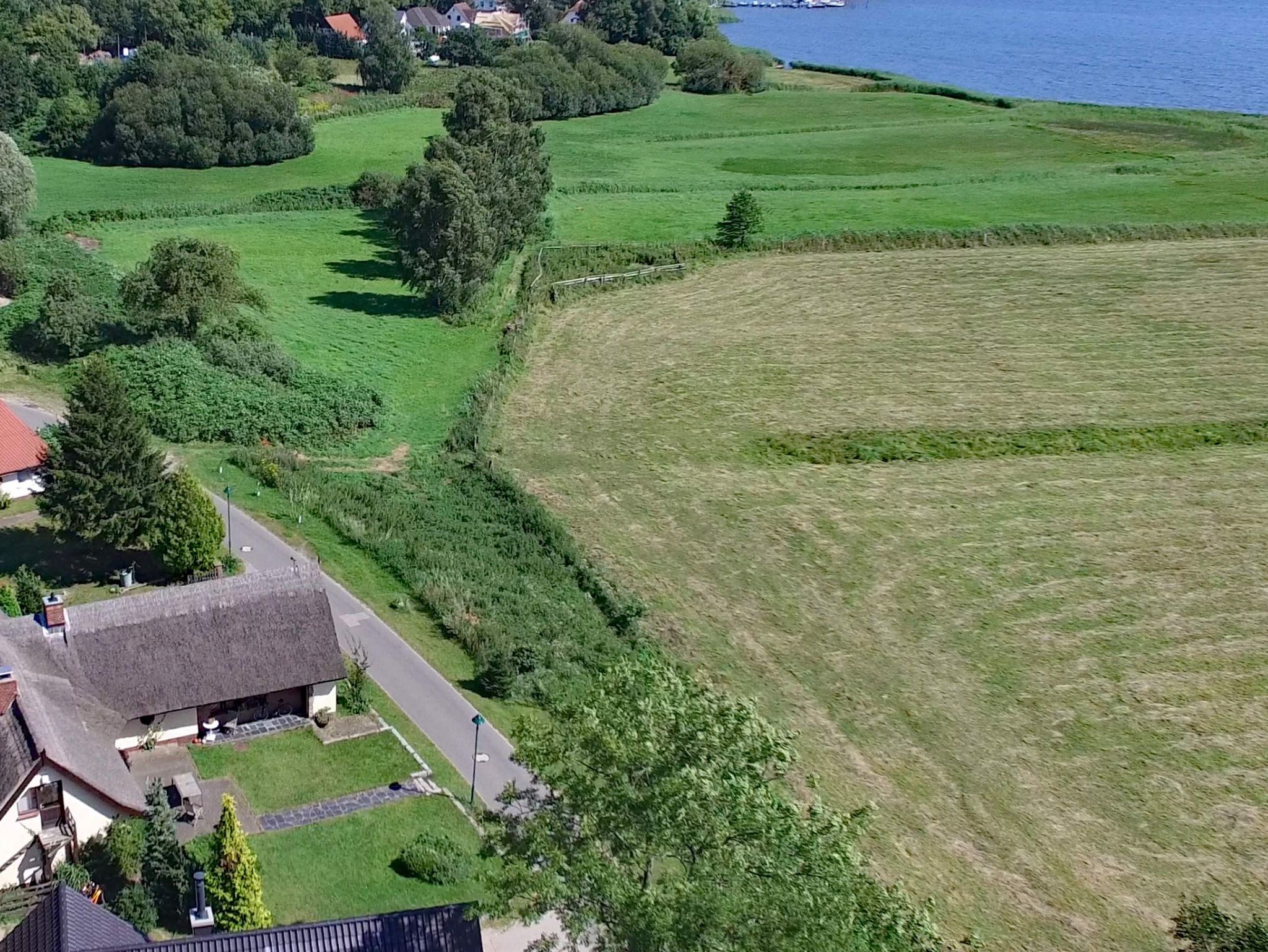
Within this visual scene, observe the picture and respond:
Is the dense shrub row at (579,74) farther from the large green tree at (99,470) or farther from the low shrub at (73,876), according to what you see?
the low shrub at (73,876)

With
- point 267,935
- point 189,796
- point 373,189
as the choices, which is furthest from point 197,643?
point 373,189

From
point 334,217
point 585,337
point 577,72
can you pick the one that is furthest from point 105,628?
point 577,72

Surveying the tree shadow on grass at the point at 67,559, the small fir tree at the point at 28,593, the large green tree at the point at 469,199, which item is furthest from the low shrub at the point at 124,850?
the large green tree at the point at 469,199

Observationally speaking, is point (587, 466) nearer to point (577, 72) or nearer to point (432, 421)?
point (432, 421)

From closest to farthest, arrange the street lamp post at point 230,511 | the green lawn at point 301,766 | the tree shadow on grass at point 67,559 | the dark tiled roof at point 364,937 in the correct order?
1. the dark tiled roof at point 364,937
2. the green lawn at point 301,766
3. the tree shadow on grass at point 67,559
4. the street lamp post at point 230,511

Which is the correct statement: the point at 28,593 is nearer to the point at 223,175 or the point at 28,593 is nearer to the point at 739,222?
the point at 739,222

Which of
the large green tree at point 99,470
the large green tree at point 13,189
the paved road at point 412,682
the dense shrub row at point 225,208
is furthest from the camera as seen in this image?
Answer: the dense shrub row at point 225,208

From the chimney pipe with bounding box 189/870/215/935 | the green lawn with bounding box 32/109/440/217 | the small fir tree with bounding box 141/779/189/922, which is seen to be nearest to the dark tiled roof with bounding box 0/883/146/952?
the chimney pipe with bounding box 189/870/215/935

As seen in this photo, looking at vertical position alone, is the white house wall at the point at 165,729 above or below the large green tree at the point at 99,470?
below
